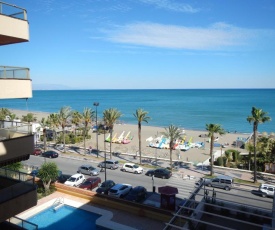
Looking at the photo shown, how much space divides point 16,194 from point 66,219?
42.7 feet

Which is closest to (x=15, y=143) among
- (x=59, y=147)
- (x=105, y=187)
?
(x=105, y=187)

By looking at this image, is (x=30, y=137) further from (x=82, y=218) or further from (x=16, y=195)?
(x=82, y=218)

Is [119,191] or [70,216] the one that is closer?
[70,216]

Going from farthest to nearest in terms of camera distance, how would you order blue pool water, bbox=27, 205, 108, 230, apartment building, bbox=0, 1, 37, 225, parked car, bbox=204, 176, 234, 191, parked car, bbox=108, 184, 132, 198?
parked car, bbox=204, 176, 234, 191 → parked car, bbox=108, 184, 132, 198 → blue pool water, bbox=27, 205, 108, 230 → apartment building, bbox=0, 1, 37, 225

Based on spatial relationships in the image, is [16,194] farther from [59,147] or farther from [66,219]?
[59,147]

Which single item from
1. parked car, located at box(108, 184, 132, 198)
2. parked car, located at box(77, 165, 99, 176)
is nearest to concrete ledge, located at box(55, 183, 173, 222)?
parked car, located at box(108, 184, 132, 198)

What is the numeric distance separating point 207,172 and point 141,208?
17.2 metres

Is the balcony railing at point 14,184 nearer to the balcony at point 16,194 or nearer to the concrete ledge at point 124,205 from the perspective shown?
the balcony at point 16,194

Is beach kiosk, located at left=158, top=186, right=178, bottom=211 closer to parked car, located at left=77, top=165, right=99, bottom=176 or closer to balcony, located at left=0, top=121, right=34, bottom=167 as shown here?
parked car, located at left=77, top=165, right=99, bottom=176

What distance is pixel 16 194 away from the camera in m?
9.78

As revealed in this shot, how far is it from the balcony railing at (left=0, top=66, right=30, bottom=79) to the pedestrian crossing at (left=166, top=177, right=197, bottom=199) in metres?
21.2

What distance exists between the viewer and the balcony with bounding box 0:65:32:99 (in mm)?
9305

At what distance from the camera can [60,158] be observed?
42125 mm

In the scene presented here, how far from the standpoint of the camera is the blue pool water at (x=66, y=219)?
20.2m
